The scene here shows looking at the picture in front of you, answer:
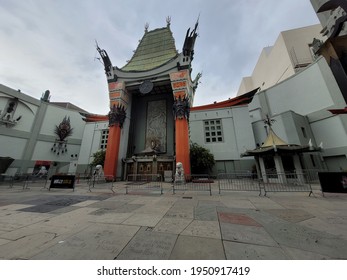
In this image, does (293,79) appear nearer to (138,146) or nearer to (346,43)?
(346,43)

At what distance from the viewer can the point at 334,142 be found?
1584cm

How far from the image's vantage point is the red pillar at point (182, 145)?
1595 cm

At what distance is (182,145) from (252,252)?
1415 centimetres

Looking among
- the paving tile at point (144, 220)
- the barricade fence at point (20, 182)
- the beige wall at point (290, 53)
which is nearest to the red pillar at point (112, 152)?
the barricade fence at point (20, 182)

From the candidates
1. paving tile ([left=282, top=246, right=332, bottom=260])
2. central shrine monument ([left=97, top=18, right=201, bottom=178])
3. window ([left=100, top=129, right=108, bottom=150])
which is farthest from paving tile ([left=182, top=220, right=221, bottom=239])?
window ([left=100, top=129, right=108, bottom=150])

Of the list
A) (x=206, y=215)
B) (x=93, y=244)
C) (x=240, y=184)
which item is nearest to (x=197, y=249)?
(x=93, y=244)

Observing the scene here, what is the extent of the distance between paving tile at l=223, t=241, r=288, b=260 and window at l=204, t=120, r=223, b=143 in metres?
19.2

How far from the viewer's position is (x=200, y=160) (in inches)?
715

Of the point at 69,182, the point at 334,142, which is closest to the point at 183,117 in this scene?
the point at 69,182

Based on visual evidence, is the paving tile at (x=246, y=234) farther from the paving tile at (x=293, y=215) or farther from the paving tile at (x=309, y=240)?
the paving tile at (x=293, y=215)

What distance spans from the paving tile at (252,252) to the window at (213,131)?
19.2 meters

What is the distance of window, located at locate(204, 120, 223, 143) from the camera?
69.5 feet

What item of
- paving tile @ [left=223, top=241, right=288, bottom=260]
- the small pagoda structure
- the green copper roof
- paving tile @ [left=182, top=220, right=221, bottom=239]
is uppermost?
the green copper roof

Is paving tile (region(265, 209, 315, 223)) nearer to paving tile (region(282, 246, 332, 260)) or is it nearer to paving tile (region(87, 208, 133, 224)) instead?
paving tile (region(282, 246, 332, 260))
